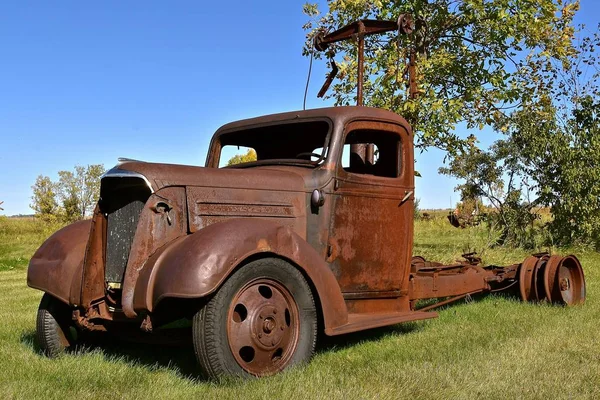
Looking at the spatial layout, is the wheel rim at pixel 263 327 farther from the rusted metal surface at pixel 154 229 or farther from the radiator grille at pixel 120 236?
the radiator grille at pixel 120 236

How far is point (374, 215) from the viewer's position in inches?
191

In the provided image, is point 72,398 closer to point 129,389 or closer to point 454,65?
point 129,389

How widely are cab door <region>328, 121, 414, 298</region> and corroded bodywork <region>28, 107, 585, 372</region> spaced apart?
0.04 feet

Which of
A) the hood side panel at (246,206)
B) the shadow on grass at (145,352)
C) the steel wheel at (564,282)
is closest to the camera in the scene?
the hood side panel at (246,206)

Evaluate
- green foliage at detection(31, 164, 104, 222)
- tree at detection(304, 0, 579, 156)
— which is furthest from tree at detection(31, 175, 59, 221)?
tree at detection(304, 0, 579, 156)

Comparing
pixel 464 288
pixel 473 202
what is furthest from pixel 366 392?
pixel 473 202

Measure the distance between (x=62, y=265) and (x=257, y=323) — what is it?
1.63m

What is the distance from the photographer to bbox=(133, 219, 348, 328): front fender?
347 cm

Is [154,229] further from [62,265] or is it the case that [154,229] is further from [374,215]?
[374,215]

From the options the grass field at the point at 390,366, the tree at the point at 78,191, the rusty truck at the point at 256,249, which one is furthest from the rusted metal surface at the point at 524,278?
the tree at the point at 78,191

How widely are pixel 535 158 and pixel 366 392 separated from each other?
41.2ft

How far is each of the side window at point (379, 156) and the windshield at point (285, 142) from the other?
34 cm

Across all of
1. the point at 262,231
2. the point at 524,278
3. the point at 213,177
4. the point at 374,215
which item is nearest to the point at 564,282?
the point at 524,278

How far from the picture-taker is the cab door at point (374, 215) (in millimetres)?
4637
